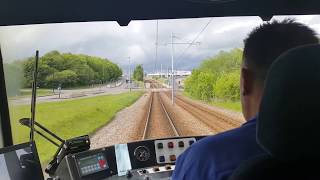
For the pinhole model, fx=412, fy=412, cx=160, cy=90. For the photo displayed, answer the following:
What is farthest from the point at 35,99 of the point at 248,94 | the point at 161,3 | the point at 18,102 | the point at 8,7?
the point at 248,94

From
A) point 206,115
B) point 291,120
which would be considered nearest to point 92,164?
point 206,115

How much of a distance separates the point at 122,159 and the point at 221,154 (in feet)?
5.46

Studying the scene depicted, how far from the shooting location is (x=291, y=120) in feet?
3.02

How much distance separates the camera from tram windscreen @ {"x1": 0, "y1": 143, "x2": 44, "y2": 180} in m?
2.00

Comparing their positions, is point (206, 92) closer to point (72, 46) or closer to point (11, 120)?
point (72, 46)

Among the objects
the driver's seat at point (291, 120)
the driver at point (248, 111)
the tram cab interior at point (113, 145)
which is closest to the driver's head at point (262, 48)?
the driver at point (248, 111)

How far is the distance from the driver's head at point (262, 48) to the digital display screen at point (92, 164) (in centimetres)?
146

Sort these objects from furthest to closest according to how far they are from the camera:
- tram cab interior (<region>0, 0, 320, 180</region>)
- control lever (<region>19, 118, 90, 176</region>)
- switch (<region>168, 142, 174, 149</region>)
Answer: switch (<region>168, 142, 174, 149</region>)
control lever (<region>19, 118, 90, 176</region>)
tram cab interior (<region>0, 0, 320, 180</region>)

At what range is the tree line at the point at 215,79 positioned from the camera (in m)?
2.75

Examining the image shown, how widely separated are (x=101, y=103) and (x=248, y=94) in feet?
5.47

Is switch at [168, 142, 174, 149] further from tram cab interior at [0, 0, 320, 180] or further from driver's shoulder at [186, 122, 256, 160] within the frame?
driver's shoulder at [186, 122, 256, 160]

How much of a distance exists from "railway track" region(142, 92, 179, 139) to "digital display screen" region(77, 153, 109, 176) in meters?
0.39

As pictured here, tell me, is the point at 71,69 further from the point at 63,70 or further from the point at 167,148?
the point at 167,148

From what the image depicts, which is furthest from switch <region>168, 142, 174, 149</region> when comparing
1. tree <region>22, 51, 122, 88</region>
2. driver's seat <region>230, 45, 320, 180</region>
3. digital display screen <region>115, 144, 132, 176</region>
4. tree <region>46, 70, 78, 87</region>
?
driver's seat <region>230, 45, 320, 180</region>
